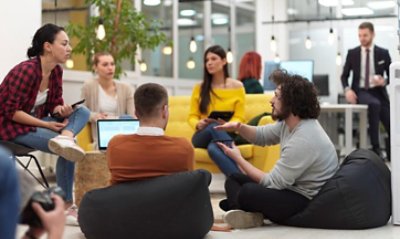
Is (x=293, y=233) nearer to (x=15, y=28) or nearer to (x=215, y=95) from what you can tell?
(x=215, y=95)

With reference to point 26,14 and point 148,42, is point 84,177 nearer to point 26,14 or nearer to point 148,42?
point 26,14

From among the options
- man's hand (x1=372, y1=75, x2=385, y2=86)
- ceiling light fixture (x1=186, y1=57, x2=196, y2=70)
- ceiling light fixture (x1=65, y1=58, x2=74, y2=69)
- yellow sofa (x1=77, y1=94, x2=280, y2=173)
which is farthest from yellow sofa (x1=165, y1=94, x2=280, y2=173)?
ceiling light fixture (x1=186, y1=57, x2=196, y2=70)

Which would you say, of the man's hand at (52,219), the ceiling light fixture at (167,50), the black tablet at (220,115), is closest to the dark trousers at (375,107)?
the black tablet at (220,115)

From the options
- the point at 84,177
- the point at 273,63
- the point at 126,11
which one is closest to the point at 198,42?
the point at 273,63

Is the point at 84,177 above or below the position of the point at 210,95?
below

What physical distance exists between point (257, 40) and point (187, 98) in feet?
23.1

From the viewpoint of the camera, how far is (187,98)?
645 cm

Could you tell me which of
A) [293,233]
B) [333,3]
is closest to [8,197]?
[293,233]

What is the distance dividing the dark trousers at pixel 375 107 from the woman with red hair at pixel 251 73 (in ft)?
6.26

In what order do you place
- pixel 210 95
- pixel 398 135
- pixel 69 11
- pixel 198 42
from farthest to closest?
pixel 198 42 → pixel 69 11 → pixel 210 95 → pixel 398 135

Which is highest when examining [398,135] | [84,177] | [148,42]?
[148,42]

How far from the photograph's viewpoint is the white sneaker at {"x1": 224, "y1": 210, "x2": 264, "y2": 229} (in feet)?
12.1

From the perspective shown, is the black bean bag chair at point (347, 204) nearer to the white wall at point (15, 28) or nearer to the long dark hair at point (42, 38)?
the long dark hair at point (42, 38)

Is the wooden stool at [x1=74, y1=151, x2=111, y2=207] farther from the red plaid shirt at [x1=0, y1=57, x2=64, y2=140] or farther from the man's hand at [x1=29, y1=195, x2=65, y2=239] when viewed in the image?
the man's hand at [x1=29, y1=195, x2=65, y2=239]
